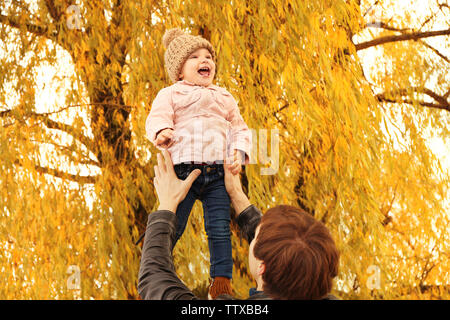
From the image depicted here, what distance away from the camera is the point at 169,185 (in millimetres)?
1409

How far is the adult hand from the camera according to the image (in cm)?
135

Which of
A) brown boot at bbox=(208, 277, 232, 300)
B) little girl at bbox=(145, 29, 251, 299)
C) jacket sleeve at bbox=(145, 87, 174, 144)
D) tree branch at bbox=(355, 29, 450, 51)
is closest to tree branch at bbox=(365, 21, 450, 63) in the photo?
tree branch at bbox=(355, 29, 450, 51)

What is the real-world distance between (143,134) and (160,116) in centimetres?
146

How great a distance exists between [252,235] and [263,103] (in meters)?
1.43

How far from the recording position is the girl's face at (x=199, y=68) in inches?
60.1

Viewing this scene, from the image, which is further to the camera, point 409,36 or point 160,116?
point 409,36

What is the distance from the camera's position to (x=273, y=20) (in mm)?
2666

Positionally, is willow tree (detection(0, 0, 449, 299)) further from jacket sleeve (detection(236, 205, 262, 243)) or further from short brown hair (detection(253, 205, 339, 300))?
short brown hair (detection(253, 205, 339, 300))

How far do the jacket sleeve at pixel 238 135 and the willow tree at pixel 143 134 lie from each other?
1049 millimetres

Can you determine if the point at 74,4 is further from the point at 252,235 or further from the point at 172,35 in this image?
the point at 252,235

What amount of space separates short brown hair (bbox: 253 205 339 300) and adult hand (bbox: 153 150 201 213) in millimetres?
313

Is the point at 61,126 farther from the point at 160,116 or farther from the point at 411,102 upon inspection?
the point at 411,102

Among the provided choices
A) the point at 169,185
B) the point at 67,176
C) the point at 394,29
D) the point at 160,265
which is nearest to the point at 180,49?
the point at 169,185
